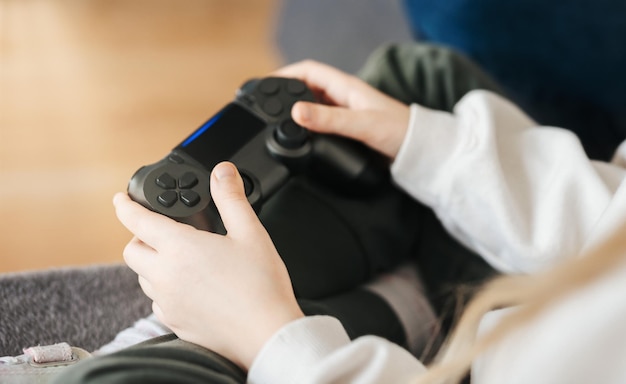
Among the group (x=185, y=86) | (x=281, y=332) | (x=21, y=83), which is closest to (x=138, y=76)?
(x=185, y=86)

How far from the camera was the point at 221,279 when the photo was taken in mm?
451

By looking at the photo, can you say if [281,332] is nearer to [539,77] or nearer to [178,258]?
[178,258]

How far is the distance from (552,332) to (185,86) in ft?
2.87

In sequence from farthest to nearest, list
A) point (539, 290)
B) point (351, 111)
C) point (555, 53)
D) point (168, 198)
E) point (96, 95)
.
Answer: point (96, 95), point (555, 53), point (351, 111), point (168, 198), point (539, 290)

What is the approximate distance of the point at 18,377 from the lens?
17.9 inches

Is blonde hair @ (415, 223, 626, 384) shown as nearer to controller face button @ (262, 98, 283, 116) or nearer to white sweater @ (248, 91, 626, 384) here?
white sweater @ (248, 91, 626, 384)

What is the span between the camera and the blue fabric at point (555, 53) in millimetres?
846

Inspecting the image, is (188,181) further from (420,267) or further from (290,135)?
(420,267)

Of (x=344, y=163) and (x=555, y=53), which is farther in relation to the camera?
(x=555, y=53)

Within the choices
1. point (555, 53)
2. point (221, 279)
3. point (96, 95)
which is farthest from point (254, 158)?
point (96, 95)

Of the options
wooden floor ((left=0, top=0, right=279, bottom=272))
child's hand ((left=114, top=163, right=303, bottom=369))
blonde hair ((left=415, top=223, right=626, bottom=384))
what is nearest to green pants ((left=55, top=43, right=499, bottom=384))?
child's hand ((left=114, top=163, right=303, bottom=369))

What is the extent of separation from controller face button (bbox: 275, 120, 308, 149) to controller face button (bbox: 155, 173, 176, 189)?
12cm

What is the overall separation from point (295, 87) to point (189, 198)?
7.2 inches

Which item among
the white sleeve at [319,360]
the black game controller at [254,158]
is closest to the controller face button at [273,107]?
the black game controller at [254,158]
